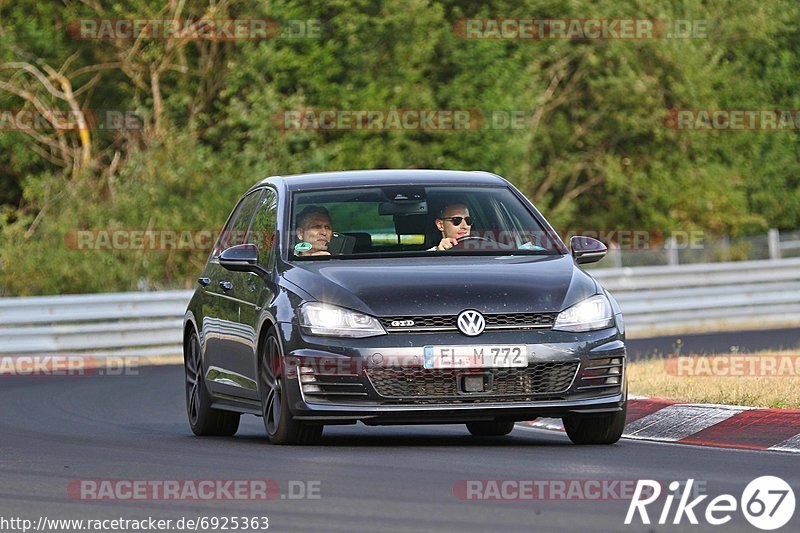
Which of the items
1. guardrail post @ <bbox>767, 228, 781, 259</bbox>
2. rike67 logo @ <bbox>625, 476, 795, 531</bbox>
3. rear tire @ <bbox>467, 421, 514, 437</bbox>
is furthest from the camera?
guardrail post @ <bbox>767, 228, 781, 259</bbox>

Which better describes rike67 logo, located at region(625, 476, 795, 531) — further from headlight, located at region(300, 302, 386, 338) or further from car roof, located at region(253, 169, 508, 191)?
car roof, located at region(253, 169, 508, 191)

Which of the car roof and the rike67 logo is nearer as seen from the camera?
the rike67 logo

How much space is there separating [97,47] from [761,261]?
43.4 ft

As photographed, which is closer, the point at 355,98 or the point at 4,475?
the point at 4,475

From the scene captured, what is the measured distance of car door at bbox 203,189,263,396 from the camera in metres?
12.1

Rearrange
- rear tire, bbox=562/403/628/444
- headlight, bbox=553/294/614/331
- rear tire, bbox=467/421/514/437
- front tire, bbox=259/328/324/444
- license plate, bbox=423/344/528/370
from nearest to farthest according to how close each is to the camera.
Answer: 1. license plate, bbox=423/344/528/370
2. headlight, bbox=553/294/614/331
3. front tire, bbox=259/328/324/444
4. rear tire, bbox=562/403/628/444
5. rear tire, bbox=467/421/514/437

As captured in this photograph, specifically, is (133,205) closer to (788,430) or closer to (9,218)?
(9,218)

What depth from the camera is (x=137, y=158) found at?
107ft

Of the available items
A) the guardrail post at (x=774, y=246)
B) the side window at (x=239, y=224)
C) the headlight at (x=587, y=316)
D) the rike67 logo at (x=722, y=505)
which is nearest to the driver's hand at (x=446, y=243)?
the headlight at (x=587, y=316)

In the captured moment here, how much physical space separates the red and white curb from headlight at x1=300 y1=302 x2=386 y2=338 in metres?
2.18

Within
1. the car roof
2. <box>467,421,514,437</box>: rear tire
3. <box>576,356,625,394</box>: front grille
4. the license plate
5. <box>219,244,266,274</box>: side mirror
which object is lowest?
<box>467,421,514,437</box>: rear tire

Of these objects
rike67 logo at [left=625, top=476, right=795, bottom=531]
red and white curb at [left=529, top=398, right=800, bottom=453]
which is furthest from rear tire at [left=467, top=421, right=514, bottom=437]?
rike67 logo at [left=625, top=476, right=795, bottom=531]

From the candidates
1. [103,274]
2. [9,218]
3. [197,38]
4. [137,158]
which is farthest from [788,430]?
[9,218]

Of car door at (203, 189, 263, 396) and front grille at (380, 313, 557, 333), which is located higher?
front grille at (380, 313, 557, 333)
